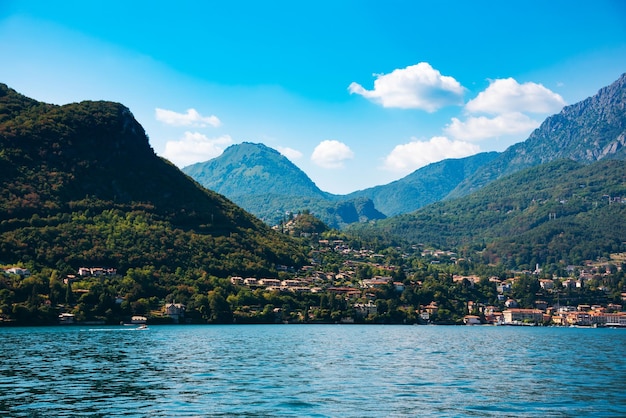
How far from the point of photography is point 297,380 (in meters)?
52.0

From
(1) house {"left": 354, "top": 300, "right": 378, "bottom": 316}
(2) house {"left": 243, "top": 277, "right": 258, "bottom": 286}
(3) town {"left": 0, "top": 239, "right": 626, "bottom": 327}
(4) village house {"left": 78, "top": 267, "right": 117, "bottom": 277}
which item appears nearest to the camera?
(3) town {"left": 0, "top": 239, "right": 626, "bottom": 327}

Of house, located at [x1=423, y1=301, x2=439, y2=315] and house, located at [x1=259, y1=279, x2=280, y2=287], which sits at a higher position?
house, located at [x1=259, y1=279, x2=280, y2=287]

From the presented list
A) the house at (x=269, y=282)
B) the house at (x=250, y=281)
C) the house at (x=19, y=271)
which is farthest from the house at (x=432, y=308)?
the house at (x=19, y=271)

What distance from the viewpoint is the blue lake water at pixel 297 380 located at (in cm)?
3994

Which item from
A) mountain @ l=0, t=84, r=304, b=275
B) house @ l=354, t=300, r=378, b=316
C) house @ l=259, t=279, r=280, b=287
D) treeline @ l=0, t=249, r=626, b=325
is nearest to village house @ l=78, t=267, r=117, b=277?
treeline @ l=0, t=249, r=626, b=325

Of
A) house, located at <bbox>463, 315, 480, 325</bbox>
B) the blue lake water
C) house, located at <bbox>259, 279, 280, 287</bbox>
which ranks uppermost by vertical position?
house, located at <bbox>259, 279, 280, 287</bbox>

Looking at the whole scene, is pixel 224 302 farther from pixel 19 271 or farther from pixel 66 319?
pixel 19 271

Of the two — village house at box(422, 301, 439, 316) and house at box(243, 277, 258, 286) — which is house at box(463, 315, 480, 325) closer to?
village house at box(422, 301, 439, 316)

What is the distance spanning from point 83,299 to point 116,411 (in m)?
95.6

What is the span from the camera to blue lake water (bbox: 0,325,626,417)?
131 ft

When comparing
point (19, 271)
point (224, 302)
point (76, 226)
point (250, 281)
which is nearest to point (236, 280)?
point (250, 281)

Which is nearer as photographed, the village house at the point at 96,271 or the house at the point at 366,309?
the village house at the point at 96,271

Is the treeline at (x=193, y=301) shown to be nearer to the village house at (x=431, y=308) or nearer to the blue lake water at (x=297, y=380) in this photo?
the village house at (x=431, y=308)

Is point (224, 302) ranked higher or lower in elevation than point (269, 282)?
lower
